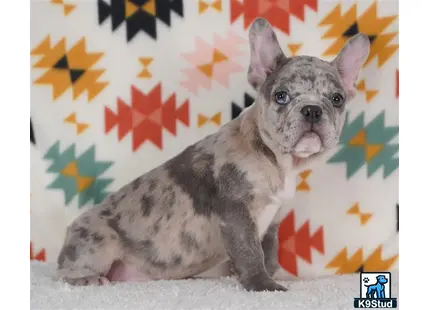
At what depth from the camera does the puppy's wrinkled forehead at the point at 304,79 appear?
225cm

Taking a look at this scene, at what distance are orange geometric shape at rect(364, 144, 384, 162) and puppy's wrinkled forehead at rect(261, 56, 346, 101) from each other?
63 cm

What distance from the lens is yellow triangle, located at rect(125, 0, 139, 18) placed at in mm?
2896

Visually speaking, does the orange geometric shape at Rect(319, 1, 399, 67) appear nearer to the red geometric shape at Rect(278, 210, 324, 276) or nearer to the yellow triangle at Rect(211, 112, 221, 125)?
the yellow triangle at Rect(211, 112, 221, 125)

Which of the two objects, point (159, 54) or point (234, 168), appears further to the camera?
point (159, 54)

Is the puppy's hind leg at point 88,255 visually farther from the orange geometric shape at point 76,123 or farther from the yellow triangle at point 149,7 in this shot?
the yellow triangle at point 149,7

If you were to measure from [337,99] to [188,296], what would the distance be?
97 cm

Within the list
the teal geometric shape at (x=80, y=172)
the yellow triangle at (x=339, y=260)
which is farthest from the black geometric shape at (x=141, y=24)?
the yellow triangle at (x=339, y=260)

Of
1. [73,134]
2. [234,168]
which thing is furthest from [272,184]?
[73,134]

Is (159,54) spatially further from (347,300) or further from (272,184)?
(347,300)

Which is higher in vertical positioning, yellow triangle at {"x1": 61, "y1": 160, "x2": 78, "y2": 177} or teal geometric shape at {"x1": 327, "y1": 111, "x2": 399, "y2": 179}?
teal geometric shape at {"x1": 327, "y1": 111, "x2": 399, "y2": 179}

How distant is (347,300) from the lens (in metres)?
2.15

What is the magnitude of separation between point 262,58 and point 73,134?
43.1 inches

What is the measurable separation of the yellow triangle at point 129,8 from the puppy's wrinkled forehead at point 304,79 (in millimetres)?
918

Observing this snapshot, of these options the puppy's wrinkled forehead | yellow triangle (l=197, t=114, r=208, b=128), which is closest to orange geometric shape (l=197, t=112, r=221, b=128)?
yellow triangle (l=197, t=114, r=208, b=128)
